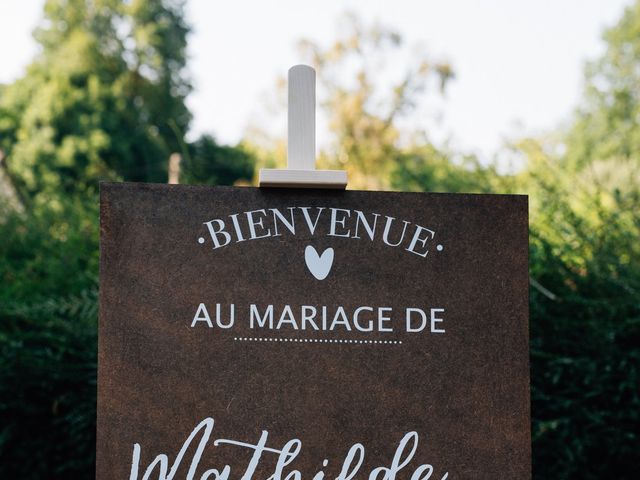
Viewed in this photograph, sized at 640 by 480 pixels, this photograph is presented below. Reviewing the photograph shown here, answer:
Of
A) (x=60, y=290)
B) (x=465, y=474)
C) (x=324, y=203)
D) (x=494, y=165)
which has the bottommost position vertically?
(x=465, y=474)

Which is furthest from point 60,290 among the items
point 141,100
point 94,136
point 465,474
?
point 141,100

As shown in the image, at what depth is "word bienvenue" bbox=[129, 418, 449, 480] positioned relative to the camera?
5.35ft

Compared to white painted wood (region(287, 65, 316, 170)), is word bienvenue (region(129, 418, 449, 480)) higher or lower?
lower

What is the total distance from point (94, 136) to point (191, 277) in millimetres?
17468

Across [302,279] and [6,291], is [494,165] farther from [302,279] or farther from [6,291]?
[6,291]

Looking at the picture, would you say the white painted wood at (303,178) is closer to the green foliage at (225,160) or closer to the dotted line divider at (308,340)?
the dotted line divider at (308,340)

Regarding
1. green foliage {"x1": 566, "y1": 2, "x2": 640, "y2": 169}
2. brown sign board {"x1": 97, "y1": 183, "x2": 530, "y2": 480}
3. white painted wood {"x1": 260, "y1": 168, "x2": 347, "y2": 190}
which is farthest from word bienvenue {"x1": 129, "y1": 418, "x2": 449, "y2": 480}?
green foliage {"x1": 566, "y1": 2, "x2": 640, "y2": 169}

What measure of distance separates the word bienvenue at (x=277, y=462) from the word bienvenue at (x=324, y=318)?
24cm

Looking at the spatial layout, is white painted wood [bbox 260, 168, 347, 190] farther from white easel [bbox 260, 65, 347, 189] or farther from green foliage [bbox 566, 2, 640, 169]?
green foliage [bbox 566, 2, 640, 169]

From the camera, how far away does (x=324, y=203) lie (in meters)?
1.74

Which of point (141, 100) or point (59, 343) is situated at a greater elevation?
point (141, 100)

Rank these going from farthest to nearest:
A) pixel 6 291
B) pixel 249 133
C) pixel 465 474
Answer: pixel 249 133 < pixel 6 291 < pixel 465 474

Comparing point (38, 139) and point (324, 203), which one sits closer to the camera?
point (324, 203)

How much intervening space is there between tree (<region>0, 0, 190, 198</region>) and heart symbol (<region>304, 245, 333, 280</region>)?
15.6 m
